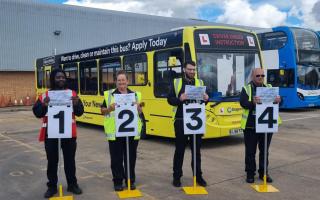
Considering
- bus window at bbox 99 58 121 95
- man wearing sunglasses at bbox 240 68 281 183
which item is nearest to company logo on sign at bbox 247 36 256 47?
bus window at bbox 99 58 121 95

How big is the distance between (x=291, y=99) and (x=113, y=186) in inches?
552

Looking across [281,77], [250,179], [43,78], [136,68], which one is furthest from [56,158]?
[281,77]

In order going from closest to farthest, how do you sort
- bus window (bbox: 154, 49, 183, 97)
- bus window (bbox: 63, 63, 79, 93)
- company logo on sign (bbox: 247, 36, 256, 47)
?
bus window (bbox: 154, 49, 183, 97)
company logo on sign (bbox: 247, 36, 256, 47)
bus window (bbox: 63, 63, 79, 93)

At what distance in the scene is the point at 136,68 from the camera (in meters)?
11.2

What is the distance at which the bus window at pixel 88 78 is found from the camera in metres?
13.5

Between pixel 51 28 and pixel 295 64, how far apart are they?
64.1 ft

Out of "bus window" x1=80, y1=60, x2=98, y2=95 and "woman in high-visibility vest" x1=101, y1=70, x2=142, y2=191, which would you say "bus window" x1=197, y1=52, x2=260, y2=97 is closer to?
"woman in high-visibility vest" x1=101, y1=70, x2=142, y2=191

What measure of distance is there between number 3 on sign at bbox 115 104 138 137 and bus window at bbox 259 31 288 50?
46.3 feet

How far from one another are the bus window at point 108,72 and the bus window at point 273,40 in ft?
31.1

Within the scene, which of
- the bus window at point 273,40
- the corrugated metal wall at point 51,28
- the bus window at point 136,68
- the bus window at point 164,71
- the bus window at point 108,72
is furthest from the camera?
the corrugated metal wall at point 51,28

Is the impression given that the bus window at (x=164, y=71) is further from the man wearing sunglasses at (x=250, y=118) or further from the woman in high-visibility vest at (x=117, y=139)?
the woman in high-visibility vest at (x=117, y=139)

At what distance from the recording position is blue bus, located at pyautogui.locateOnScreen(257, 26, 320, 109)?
18242mm

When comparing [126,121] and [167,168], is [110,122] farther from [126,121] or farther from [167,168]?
[167,168]

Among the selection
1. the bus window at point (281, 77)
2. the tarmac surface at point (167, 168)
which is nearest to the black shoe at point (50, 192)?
the tarmac surface at point (167, 168)
